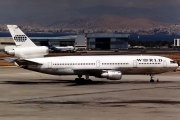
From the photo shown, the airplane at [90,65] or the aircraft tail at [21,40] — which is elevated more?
the aircraft tail at [21,40]

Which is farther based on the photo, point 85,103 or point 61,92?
point 61,92

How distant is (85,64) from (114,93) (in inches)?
484

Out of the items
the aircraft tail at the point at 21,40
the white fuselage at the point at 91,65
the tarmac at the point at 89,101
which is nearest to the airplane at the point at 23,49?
the aircraft tail at the point at 21,40

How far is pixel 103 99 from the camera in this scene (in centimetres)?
4138

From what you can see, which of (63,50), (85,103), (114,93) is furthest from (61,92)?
(63,50)

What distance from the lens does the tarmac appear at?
32.0 m

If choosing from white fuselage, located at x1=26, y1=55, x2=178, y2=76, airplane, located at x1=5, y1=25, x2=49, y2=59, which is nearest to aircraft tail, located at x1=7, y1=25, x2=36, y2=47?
airplane, located at x1=5, y1=25, x2=49, y2=59

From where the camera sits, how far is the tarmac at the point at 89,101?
3200 centimetres

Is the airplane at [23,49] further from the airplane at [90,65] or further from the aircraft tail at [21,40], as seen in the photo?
the airplane at [90,65]

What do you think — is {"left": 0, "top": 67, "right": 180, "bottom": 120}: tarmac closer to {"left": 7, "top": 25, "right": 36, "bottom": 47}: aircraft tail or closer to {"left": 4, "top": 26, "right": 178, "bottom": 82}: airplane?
{"left": 4, "top": 26, "right": 178, "bottom": 82}: airplane

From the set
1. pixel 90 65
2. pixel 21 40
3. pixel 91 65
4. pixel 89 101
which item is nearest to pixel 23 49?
pixel 21 40

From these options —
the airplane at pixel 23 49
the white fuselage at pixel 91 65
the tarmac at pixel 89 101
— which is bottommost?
the tarmac at pixel 89 101

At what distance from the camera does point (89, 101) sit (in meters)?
39.9

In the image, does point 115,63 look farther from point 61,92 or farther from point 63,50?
point 63,50
